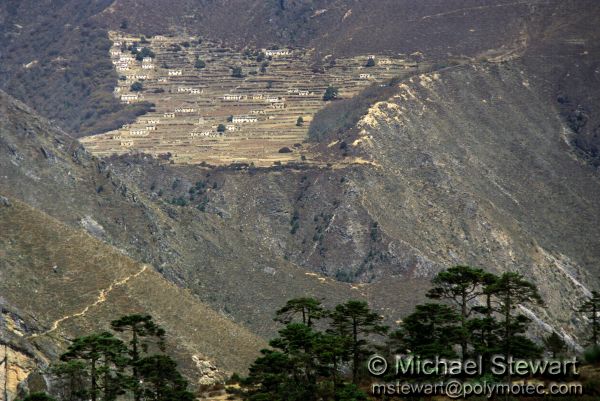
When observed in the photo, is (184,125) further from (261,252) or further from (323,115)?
(261,252)

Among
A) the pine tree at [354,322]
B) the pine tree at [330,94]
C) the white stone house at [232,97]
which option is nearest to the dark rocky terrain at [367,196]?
the pine tree at [330,94]

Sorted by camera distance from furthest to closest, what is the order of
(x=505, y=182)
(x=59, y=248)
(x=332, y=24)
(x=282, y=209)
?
(x=332, y=24)
(x=505, y=182)
(x=282, y=209)
(x=59, y=248)

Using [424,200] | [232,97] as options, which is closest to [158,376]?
[424,200]

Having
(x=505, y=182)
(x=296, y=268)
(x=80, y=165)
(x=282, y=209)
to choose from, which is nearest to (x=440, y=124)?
(x=505, y=182)

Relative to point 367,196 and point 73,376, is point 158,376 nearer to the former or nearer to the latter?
point 73,376

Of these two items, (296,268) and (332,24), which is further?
(332,24)

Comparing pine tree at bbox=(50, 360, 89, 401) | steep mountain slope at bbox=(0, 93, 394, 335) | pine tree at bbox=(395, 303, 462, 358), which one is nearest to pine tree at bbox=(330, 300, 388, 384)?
pine tree at bbox=(395, 303, 462, 358)

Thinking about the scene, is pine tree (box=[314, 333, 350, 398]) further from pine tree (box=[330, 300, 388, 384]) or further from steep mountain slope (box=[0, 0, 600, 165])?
steep mountain slope (box=[0, 0, 600, 165])
